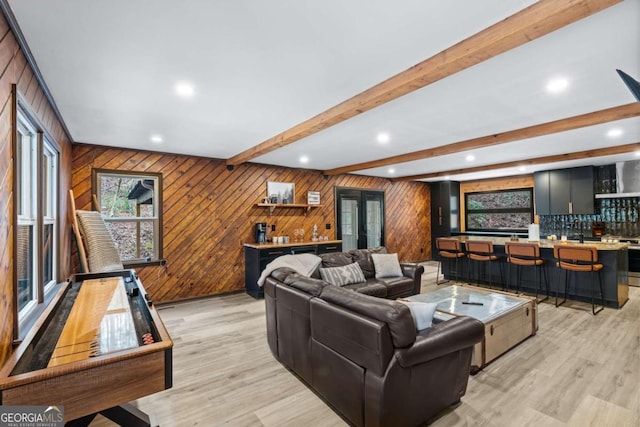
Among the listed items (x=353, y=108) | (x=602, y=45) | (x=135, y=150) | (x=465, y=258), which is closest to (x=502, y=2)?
(x=602, y=45)

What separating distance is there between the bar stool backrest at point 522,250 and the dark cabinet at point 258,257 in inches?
137

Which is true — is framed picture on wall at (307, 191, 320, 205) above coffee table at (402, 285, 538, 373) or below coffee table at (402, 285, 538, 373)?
above

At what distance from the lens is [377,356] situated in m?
1.80

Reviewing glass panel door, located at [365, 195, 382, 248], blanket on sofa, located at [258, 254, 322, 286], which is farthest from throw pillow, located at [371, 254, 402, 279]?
glass panel door, located at [365, 195, 382, 248]

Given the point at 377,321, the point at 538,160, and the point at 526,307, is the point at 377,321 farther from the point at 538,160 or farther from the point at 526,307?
the point at 538,160

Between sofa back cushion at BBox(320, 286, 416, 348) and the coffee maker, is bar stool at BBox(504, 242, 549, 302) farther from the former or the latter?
the coffee maker

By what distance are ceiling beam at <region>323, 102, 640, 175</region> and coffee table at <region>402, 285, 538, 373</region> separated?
2073mm

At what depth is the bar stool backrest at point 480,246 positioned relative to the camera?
216 inches

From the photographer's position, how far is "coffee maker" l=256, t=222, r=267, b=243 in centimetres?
579

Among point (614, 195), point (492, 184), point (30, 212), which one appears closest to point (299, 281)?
point (30, 212)

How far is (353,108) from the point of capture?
2.80 metres

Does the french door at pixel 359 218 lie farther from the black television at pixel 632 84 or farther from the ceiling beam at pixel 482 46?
the black television at pixel 632 84

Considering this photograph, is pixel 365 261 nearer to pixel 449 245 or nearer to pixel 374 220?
pixel 449 245

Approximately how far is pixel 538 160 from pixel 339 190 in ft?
13.5
